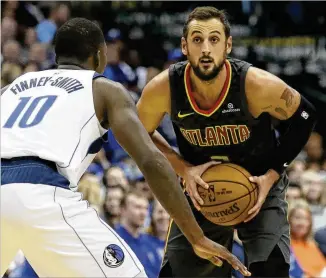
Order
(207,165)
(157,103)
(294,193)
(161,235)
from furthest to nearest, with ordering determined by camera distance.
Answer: (294,193) → (161,235) → (157,103) → (207,165)

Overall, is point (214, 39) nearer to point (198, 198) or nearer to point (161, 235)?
point (198, 198)

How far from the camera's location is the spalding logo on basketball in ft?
11.7

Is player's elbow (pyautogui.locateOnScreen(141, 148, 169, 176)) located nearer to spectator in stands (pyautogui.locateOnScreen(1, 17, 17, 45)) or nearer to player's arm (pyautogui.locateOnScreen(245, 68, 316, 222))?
player's arm (pyautogui.locateOnScreen(245, 68, 316, 222))

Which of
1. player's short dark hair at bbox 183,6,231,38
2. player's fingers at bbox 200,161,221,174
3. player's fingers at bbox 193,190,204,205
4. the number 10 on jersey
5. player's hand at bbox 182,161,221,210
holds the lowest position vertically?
player's fingers at bbox 193,190,204,205

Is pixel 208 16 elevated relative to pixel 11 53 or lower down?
elevated

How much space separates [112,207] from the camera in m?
7.61

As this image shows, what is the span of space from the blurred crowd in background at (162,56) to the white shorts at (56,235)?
152 inches

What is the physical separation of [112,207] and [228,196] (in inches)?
112

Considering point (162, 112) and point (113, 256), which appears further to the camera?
point (162, 112)

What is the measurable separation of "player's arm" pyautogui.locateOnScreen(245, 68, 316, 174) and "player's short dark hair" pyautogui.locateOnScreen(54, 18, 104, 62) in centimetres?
125

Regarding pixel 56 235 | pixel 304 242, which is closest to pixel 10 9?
pixel 304 242

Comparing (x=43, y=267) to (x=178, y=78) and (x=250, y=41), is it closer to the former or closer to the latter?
(x=178, y=78)

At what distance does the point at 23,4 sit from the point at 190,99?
18.9 ft

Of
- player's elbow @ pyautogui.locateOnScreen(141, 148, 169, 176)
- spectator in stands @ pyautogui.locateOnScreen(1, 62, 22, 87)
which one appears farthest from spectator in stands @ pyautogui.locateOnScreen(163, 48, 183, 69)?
player's elbow @ pyautogui.locateOnScreen(141, 148, 169, 176)
